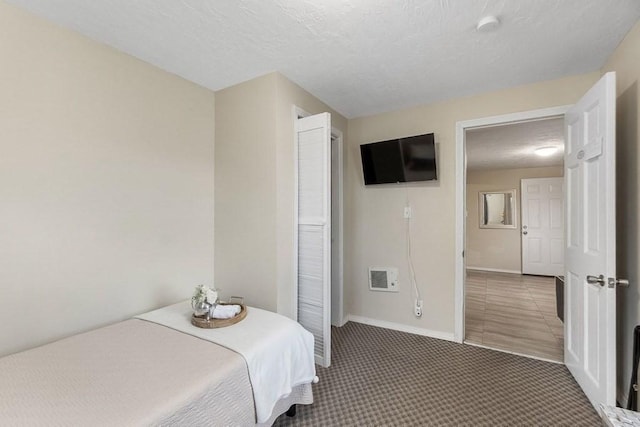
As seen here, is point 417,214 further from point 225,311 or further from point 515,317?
point 225,311

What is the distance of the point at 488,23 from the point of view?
5.54ft

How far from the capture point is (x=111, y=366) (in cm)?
136

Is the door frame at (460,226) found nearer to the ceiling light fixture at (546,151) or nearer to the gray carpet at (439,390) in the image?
the gray carpet at (439,390)

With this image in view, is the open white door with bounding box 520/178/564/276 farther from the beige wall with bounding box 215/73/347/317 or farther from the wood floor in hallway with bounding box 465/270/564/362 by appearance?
the beige wall with bounding box 215/73/347/317

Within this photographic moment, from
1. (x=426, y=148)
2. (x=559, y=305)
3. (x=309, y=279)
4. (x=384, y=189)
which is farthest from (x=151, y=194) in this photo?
(x=559, y=305)

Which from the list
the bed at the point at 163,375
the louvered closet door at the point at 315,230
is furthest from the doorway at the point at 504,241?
the bed at the point at 163,375

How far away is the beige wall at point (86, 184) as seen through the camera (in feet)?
5.22

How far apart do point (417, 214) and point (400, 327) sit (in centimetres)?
126

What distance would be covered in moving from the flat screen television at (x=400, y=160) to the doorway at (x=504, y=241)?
33 centimetres

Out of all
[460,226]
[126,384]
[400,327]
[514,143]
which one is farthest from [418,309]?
[514,143]

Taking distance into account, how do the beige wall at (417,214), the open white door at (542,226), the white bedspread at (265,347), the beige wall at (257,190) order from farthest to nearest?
the open white door at (542,226) → the beige wall at (417,214) → the beige wall at (257,190) → the white bedspread at (265,347)

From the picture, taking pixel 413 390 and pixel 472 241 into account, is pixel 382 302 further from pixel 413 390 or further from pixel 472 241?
pixel 472 241

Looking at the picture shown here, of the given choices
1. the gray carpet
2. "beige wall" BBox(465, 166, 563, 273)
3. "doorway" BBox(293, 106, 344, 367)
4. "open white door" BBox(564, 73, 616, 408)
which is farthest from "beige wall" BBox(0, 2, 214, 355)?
"beige wall" BBox(465, 166, 563, 273)

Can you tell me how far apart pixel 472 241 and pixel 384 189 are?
184 inches
